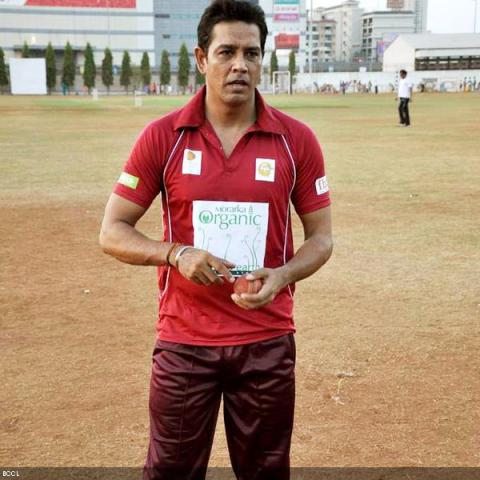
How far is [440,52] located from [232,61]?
341 feet

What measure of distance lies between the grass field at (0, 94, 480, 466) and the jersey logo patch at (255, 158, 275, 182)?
1821mm

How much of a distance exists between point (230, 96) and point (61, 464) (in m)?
2.24

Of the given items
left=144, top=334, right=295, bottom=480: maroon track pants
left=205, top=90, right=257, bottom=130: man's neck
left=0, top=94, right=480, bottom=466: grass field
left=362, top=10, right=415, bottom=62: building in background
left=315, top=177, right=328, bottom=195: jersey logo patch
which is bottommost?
left=0, top=94, right=480, bottom=466: grass field

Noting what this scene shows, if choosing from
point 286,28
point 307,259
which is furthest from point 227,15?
point 286,28

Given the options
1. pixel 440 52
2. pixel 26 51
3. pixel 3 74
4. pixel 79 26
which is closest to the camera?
pixel 3 74

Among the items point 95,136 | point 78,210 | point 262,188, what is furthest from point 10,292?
point 95,136

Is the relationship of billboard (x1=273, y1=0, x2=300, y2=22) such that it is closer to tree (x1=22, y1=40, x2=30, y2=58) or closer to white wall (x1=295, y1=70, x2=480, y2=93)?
white wall (x1=295, y1=70, x2=480, y2=93)

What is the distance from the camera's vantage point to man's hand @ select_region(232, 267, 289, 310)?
2.49 m

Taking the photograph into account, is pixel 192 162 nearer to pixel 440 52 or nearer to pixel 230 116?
pixel 230 116

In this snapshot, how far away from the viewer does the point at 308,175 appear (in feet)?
A: 9.37

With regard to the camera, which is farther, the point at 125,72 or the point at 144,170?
the point at 125,72

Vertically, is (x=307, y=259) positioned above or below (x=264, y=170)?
below

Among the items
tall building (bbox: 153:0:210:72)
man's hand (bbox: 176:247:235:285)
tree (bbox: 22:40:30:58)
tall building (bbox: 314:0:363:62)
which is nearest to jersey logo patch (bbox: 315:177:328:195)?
man's hand (bbox: 176:247:235:285)

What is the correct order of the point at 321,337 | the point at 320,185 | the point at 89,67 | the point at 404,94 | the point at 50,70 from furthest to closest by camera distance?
the point at 89,67, the point at 50,70, the point at 404,94, the point at 321,337, the point at 320,185
